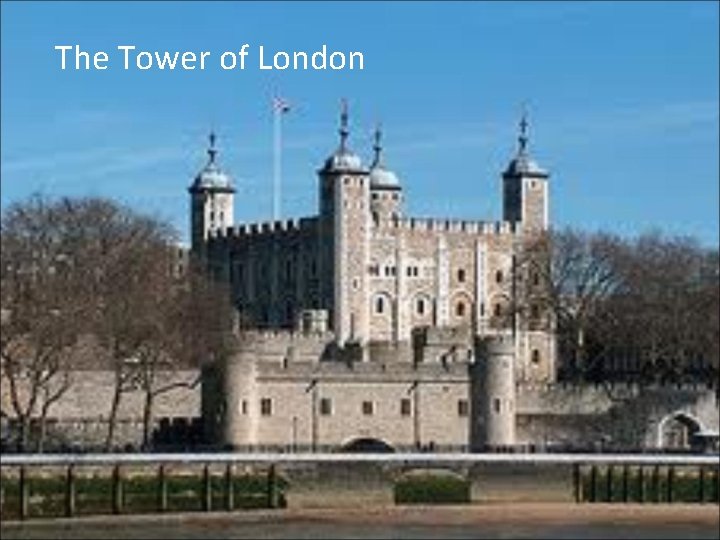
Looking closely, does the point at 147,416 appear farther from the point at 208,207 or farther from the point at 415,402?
the point at 208,207

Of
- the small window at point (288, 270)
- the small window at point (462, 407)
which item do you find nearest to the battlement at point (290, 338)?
the small window at point (288, 270)

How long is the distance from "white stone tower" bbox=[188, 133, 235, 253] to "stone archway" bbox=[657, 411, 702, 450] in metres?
43.0

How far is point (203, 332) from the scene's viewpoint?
8838 cm

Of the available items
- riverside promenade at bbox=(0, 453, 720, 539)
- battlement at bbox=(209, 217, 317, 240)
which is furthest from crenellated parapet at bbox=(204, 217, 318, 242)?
riverside promenade at bbox=(0, 453, 720, 539)

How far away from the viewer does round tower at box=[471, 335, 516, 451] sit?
8631cm

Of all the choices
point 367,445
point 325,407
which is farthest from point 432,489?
point 325,407

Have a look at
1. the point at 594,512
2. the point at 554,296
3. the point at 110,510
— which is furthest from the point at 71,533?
the point at 554,296

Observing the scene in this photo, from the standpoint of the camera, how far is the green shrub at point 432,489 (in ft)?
224

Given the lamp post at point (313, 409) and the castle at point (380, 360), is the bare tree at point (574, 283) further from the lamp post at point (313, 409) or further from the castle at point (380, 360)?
the lamp post at point (313, 409)

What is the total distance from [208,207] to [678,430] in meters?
44.4

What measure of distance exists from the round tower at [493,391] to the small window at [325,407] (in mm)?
5236

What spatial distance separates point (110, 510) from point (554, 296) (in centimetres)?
5273

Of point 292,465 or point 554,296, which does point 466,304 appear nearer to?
point 554,296

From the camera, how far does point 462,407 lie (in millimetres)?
87375
